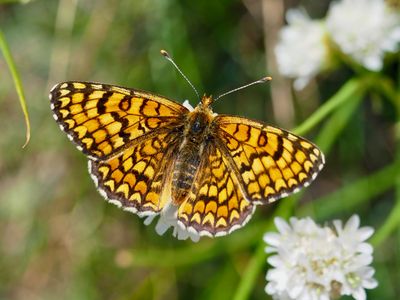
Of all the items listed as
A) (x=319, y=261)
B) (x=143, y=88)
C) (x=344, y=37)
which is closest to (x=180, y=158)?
(x=319, y=261)

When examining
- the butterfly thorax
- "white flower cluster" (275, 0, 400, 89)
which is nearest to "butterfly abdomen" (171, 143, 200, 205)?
the butterfly thorax

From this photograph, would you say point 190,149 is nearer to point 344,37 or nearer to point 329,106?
point 329,106

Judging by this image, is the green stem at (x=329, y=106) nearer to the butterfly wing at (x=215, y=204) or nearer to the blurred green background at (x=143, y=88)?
the butterfly wing at (x=215, y=204)

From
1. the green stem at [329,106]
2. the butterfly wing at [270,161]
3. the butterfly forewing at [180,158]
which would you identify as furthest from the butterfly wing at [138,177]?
the green stem at [329,106]

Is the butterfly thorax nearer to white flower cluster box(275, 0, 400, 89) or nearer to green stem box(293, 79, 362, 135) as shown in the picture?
green stem box(293, 79, 362, 135)

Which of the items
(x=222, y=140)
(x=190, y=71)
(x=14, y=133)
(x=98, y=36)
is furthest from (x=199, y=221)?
(x=14, y=133)

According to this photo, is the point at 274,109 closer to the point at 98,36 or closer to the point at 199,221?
the point at 98,36
